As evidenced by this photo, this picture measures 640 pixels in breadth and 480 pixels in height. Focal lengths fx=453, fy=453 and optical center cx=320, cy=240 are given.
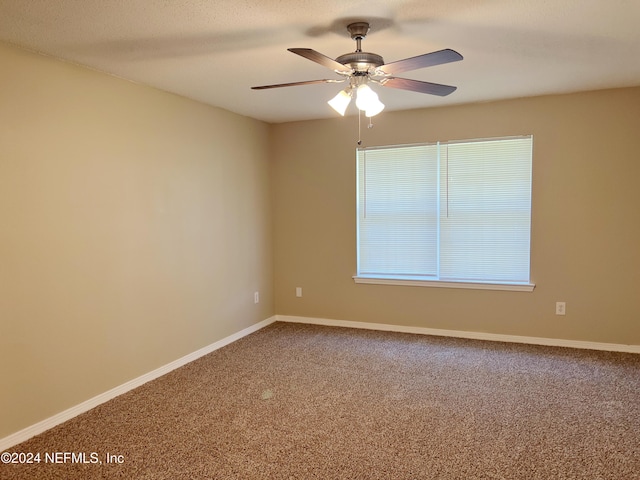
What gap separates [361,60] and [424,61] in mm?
361

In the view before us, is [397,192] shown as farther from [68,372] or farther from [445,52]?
[68,372]

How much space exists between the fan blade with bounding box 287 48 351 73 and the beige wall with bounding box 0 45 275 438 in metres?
1.67

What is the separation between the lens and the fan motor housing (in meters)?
2.27

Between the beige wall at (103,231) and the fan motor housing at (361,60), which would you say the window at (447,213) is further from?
the fan motor housing at (361,60)

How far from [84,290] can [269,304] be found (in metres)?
2.32

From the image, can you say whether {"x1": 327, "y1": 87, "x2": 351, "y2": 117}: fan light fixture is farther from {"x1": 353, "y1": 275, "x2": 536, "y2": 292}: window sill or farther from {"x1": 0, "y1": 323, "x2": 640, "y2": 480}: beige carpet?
{"x1": 353, "y1": 275, "x2": 536, "y2": 292}: window sill

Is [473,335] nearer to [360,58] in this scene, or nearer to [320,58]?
[360,58]

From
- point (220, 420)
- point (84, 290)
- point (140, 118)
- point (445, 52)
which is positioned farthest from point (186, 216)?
point (445, 52)

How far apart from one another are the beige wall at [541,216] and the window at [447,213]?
9 centimetres

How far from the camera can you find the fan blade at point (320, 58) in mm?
1952

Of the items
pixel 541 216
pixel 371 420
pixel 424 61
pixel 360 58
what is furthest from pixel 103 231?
pixel 541 216

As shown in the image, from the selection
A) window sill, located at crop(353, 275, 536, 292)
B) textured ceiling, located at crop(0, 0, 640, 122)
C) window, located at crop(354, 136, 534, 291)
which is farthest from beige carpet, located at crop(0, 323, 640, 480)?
textured ceiling, located at crop(0, 0, 640, 122)

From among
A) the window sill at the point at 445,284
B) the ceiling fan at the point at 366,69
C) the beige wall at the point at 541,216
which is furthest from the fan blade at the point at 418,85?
the window sill at the point at 445,284

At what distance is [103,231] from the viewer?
303 centimetres
